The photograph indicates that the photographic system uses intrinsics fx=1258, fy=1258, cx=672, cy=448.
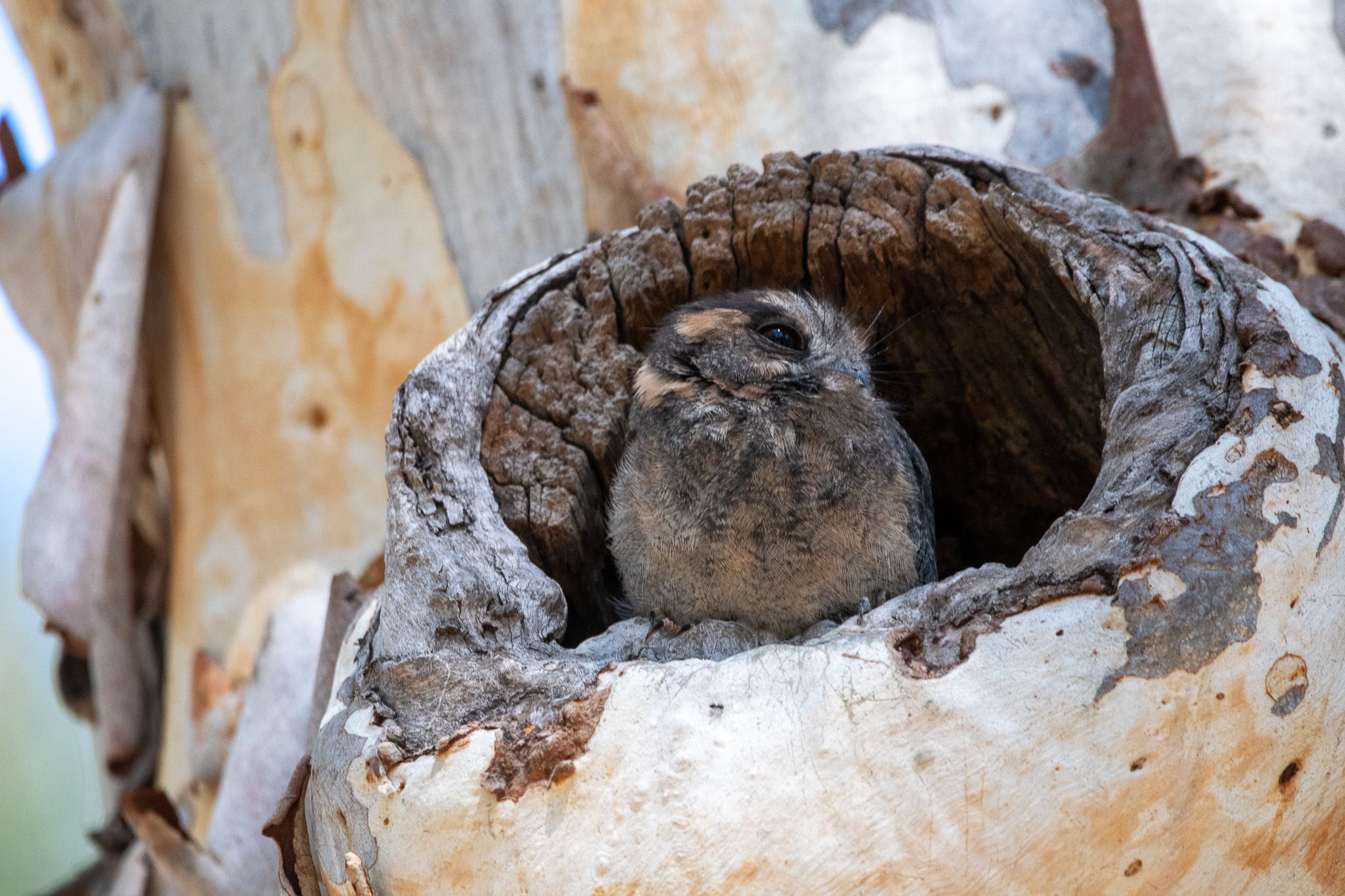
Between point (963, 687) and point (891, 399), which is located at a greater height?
point (891, 399)

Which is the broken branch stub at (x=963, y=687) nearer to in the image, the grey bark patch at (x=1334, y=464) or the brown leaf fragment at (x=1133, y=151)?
the grey bark patch at (x=1334, y=464)

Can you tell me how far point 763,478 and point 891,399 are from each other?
874 millimetres

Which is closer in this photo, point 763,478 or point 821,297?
point 763,478

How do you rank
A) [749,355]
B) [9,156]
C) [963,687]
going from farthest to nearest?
[9,156], [749,355], [963,687]

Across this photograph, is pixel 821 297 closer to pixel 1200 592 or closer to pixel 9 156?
pixel 1200 592

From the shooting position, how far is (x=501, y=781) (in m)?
1.81

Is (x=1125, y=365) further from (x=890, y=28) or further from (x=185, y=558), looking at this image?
(x=185, y=558)

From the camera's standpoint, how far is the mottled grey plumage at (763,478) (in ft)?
8.45

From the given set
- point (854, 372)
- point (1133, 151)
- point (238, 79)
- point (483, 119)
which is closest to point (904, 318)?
point (854, 372)

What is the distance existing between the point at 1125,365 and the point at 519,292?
50.0 inches

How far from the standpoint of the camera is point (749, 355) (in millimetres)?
2807

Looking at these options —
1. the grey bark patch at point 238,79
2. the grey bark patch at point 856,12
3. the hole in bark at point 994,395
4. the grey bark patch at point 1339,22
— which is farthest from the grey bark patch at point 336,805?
the grey bark patch at point 1339,22

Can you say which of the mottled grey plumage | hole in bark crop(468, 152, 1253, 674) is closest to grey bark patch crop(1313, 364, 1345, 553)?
hole in bark crop(468, 152, 1253, 674)

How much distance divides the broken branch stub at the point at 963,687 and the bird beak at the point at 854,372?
0.47 metres
